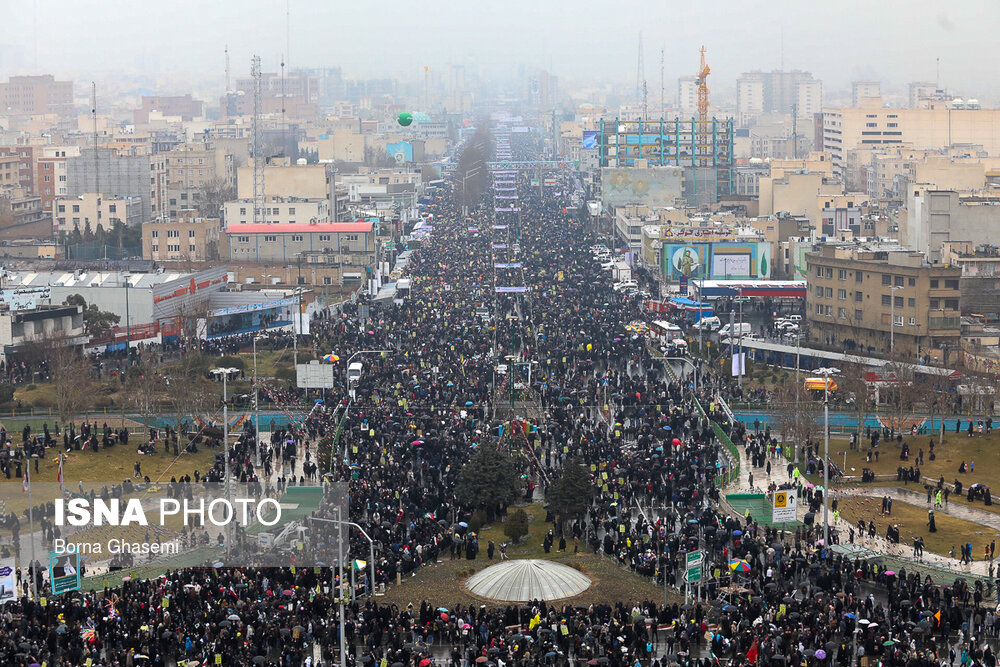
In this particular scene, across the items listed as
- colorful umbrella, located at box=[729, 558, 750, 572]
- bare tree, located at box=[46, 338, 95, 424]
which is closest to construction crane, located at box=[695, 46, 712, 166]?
bare tree, located at box=[46, 338, 95, 424]

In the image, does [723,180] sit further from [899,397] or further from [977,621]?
[977,621]

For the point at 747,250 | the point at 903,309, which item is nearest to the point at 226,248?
the point at 747,250

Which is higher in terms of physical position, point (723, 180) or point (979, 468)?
point (723, 180)

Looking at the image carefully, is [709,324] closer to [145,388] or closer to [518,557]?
[145,388]

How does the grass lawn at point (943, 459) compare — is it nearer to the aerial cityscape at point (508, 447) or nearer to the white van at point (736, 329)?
the aerial cityscape at point (508, 447)

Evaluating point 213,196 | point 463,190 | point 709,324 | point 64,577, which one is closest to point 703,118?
point 463,190

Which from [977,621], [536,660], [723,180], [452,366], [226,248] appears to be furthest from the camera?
[723,180]

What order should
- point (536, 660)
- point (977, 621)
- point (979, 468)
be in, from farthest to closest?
point (979, 468), point (977, 621), point (536, 660)

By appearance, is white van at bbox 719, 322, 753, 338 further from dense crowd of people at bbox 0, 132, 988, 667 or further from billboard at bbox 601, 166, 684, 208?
billboard at bbox 601, 166, 684, 208
